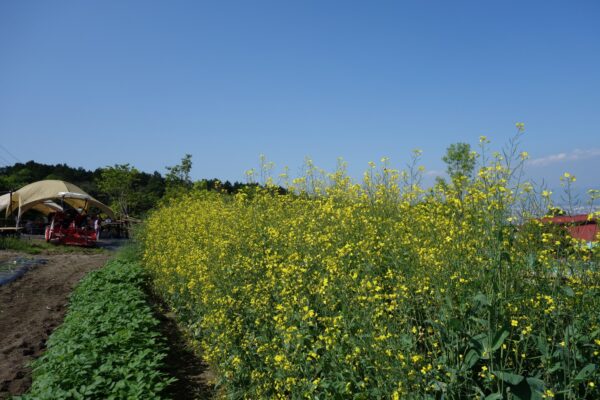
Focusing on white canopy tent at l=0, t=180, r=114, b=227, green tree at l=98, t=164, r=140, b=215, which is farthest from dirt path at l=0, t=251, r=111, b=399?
green tree at l=98, t=164, r=140, b=215

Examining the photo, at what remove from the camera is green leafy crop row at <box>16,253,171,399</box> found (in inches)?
145

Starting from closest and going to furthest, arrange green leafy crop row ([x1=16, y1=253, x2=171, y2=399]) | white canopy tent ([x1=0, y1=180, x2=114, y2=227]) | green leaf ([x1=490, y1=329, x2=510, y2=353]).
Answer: green leaf ([x1=490, y1=329, x2=510, y2=353]), green leafy crop row ([x1=16, y1=253, x2=171, y2=399]), white canopy tent ([x1=0, y1=180, x2=114, y2=227])

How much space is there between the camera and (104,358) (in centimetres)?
429

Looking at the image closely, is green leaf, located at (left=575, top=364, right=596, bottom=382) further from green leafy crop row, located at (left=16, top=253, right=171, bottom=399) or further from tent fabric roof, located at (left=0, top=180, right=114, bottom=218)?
tent fabric roof, located at (left=0, top=180, right=114, bottom=218)

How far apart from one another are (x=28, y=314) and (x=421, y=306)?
7.07 metres

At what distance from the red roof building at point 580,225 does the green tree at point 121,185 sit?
93.1 ft

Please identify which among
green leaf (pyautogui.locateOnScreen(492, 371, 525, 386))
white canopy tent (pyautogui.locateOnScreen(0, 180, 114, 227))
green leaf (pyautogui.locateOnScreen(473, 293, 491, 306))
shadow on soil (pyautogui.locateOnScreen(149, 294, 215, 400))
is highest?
white canopy tent (pyautogui.locateOnScreen(0, 180, 114, 227))

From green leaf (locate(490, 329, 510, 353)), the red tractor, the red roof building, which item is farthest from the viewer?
the red tractor

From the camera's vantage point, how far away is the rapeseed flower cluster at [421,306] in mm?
2342

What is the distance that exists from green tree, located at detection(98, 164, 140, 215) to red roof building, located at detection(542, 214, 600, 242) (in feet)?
93.1

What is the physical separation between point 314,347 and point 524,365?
125cm

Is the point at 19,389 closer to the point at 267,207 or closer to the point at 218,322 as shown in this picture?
the point at 218,322

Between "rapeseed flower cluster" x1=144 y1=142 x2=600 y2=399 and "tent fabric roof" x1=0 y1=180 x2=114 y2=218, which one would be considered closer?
"rapeseed flower cluster" x1=144 y1=142 x2=600 y2=399

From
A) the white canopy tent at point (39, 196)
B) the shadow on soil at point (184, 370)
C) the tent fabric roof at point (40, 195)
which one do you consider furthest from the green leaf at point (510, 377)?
the tent fabric roof at point (40, 195)
